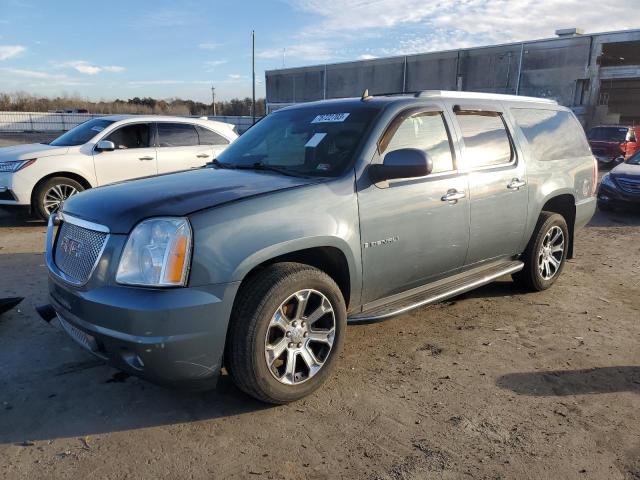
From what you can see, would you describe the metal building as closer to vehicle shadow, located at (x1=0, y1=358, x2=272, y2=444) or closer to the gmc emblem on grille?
vehicle shadow, located at (x1=0, y1=358, x2=272, y2=444)

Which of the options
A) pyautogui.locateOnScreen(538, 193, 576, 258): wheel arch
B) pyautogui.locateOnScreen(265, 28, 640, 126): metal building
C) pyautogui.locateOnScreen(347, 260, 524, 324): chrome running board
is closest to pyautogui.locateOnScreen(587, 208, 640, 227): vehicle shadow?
pyautogui.locateOnScreen(538, 193, 576, 258): wheel arch

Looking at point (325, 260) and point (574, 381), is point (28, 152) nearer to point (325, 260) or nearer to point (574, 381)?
point (325, 260)

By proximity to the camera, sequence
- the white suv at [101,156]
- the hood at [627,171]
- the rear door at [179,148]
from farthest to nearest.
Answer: the hood at [627,171] < the rear door at [179,148] < the white suv at [101,156]

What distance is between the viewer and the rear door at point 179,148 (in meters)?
8.76

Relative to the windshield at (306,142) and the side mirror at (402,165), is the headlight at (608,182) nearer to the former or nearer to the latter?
the windshield at (306,142)

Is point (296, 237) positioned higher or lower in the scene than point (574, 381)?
higher

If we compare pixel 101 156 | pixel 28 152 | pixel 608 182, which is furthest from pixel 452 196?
pixel 608 182

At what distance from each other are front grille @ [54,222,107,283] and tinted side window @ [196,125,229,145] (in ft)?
20.0

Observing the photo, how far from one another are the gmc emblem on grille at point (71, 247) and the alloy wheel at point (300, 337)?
124 centimetres

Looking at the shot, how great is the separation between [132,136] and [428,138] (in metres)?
6.32

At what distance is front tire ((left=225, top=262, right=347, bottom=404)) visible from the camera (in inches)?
Result: 113

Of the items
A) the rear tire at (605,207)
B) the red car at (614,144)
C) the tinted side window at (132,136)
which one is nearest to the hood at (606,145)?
the red car at (614,144)

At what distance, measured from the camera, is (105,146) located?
815cm

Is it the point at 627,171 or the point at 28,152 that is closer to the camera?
the point at 28,152
